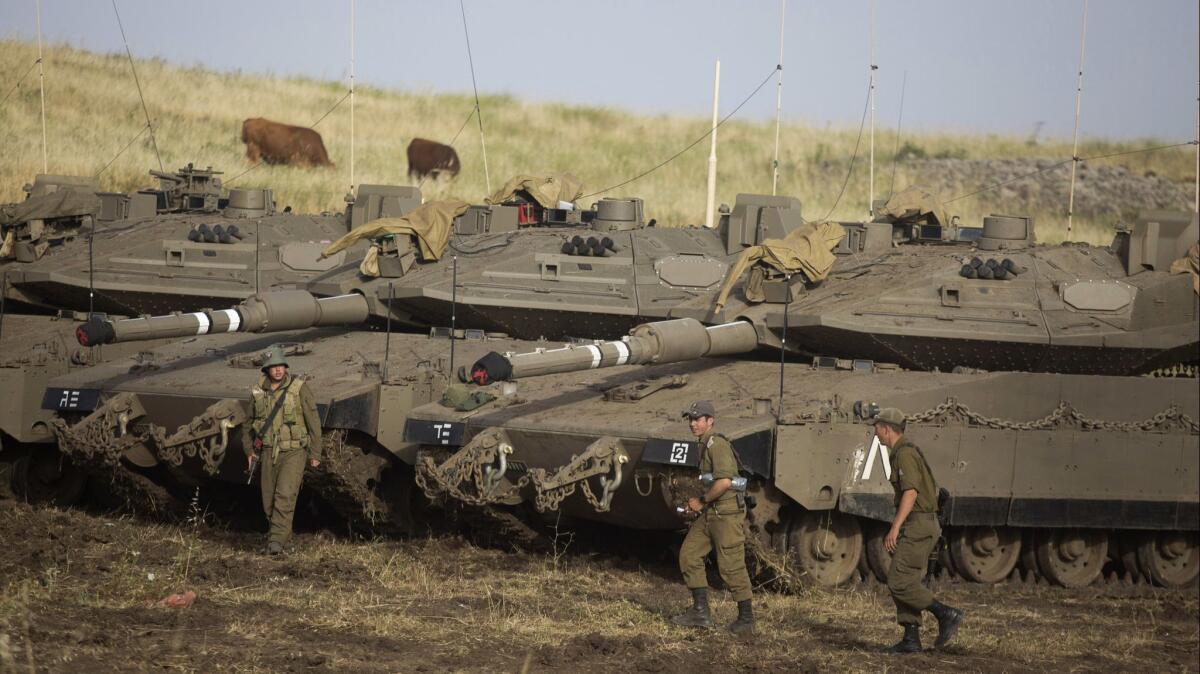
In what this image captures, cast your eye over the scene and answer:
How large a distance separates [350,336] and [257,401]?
125 inches

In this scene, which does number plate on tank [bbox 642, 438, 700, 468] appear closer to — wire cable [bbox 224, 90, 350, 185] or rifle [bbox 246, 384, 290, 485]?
rifle [bbox 246, 384, 290, 485]

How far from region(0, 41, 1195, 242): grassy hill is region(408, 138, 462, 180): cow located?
28 cm

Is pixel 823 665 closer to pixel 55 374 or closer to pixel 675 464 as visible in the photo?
pixel 675 464

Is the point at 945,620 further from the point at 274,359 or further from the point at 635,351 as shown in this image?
the point at 274,359

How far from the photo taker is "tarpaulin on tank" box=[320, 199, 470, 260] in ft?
57.5

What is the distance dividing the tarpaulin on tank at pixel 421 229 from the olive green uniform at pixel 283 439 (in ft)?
11.5

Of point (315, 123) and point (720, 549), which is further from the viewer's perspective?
point (315, 123)

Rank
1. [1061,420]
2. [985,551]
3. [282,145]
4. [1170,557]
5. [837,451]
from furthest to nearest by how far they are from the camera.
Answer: [282,145], [1170,557], [985,551], [1061,420], [837,451]

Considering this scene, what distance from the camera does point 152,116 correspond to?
120ft

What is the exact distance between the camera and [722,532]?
1164cm

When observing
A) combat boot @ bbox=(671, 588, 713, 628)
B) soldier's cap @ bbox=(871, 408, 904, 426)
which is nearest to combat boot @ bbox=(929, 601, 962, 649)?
soldier's cap @ bbox=(871, 408, 904, 426)

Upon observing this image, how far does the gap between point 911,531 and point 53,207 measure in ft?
38.9

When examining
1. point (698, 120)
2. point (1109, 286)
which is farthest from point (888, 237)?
point (698, 120)

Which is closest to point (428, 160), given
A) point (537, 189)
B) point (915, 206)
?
Result: point (537, 189)
